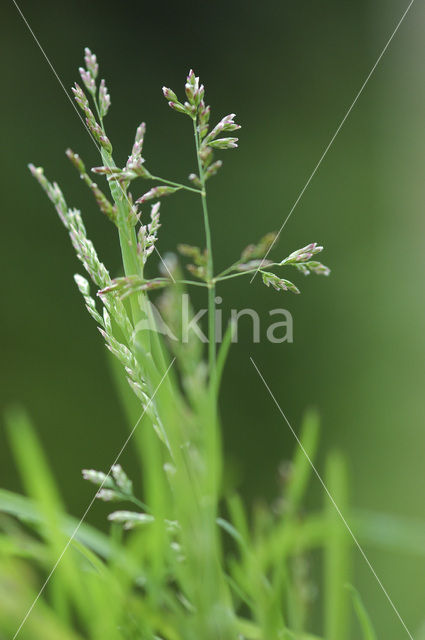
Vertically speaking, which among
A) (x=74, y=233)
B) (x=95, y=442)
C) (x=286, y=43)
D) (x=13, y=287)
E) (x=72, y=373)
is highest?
(x=286, y=43)

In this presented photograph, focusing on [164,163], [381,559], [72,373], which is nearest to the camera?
[164,163]

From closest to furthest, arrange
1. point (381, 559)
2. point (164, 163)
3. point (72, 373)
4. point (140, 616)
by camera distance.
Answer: point (140, 616), point (164, 163), point (72, 373), point (381, 559)

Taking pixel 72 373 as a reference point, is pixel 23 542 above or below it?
above

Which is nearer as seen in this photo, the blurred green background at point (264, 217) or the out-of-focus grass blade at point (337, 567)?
the out-of-focus grass blade at point (337, 567)

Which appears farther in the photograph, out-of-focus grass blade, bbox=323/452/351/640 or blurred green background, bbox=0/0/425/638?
blurred green background, bbox=0/0/425/638

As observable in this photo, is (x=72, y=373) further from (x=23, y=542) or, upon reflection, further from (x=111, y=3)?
(x=23, y=542)

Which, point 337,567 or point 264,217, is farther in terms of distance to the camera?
point 264,217

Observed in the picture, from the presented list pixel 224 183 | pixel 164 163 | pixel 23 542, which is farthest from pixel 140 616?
pixel 224 183

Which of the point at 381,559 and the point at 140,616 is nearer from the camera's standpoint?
the point at 140,616
